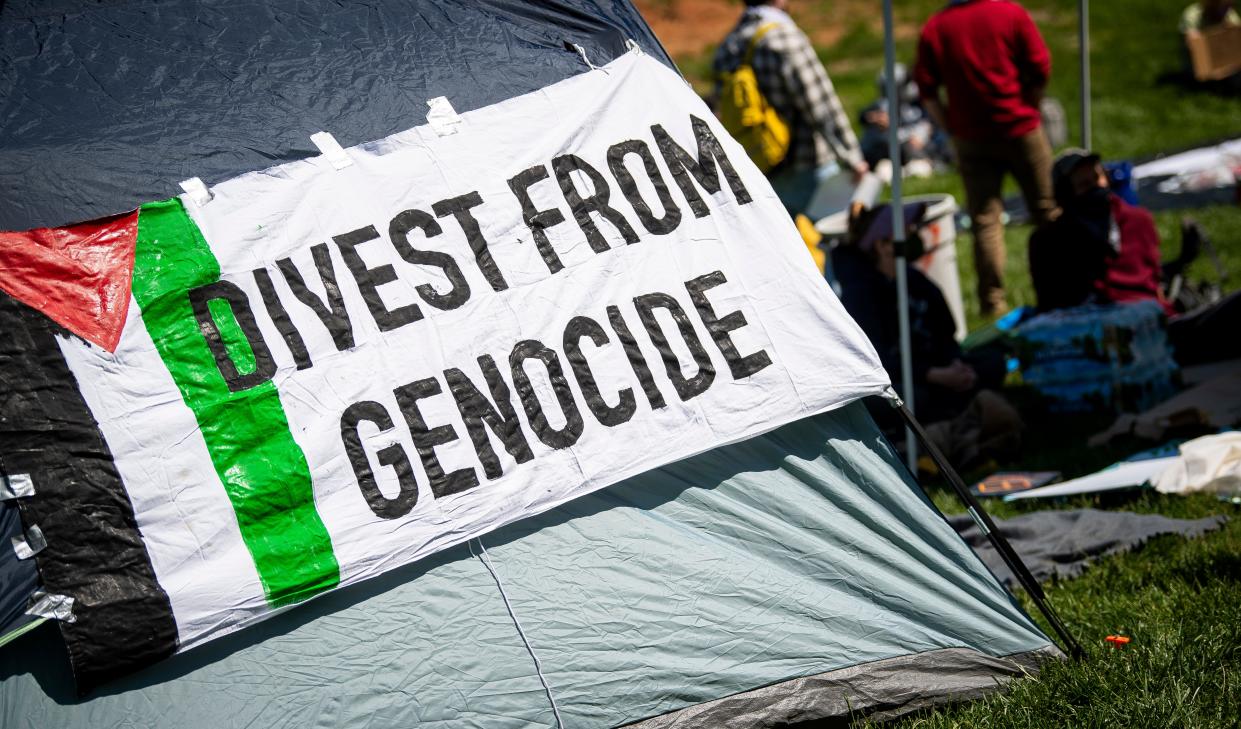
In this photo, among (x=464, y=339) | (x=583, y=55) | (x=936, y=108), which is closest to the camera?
(x=464, y=339)

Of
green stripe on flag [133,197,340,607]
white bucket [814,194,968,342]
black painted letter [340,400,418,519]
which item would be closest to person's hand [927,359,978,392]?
white bucket [814,194,968,342]

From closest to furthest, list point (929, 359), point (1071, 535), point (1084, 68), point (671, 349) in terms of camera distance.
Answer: point (671, 349) < point (1071, 535) < point (929, 359) < point (1084, 68)

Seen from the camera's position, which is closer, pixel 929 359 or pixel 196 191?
pixel 196 191

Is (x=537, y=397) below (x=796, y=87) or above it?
below

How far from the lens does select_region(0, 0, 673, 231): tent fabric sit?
313cm

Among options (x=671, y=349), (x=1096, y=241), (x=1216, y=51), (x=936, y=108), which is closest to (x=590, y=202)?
(x=671, y=349)

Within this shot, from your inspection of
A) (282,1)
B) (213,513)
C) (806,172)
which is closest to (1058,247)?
(806,172)

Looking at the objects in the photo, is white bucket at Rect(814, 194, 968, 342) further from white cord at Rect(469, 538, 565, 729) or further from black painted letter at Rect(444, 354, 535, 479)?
white cord at Rect(469, 538, 565, 729)

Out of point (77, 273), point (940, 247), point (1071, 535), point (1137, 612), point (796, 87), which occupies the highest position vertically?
point (796, 87)

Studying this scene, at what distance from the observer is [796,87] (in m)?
6.77

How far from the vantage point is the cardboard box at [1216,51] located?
1383 centimetres

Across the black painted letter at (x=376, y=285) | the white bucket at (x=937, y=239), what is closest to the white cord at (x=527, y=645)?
→ the black painted letter at (x=376, y=285)

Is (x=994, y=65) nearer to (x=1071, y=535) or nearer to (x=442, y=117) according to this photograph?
(x=1071, y=535)

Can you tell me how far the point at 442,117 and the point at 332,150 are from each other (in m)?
0.34
